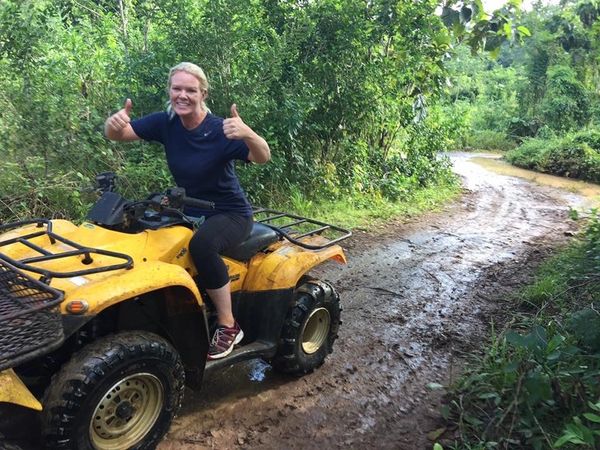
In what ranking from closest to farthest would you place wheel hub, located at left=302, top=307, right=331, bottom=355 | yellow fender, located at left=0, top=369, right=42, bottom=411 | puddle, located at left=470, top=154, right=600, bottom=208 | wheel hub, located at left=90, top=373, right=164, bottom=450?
yellow fender, located at left=0, top=369, right=42, bottom=411 < wheel hub, located at left=90, top=373, right=164, bottom=450 < wheel hub, located at left=302, top=307, right=331, bottom=355 < puddle, located at left=470, top=154, right=600, bottom=208

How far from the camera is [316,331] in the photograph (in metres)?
4.11

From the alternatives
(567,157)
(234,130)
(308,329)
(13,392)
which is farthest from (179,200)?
(567,157)

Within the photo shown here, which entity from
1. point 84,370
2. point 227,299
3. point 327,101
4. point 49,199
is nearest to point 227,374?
point 227,299

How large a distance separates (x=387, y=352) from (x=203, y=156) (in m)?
2.38

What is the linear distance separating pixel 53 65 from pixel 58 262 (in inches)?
169

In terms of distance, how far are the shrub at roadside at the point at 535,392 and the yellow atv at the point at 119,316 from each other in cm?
132

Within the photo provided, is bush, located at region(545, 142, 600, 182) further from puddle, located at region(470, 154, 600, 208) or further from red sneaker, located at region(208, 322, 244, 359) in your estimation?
red sneaker, located at region(208, 322, 244, 359)

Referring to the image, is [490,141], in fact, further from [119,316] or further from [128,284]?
[128,284]

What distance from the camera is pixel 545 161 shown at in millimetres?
19781

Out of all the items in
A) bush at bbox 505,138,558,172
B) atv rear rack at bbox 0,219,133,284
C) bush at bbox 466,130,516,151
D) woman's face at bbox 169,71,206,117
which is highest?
woman's face at bbox 169,71,206,117

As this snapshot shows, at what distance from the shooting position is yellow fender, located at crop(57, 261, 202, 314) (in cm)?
240

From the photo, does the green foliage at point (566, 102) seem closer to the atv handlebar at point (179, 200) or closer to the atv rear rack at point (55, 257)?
the atv handlebar at point (179, 200)

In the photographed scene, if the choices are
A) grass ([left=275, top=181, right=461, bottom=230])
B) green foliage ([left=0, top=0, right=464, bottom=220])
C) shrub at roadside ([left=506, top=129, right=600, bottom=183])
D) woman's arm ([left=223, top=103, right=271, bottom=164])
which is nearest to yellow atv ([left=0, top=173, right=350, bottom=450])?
woman's arm ([left=223, top=103, right=271, bottom=164])

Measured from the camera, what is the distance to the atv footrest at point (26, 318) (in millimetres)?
2125
